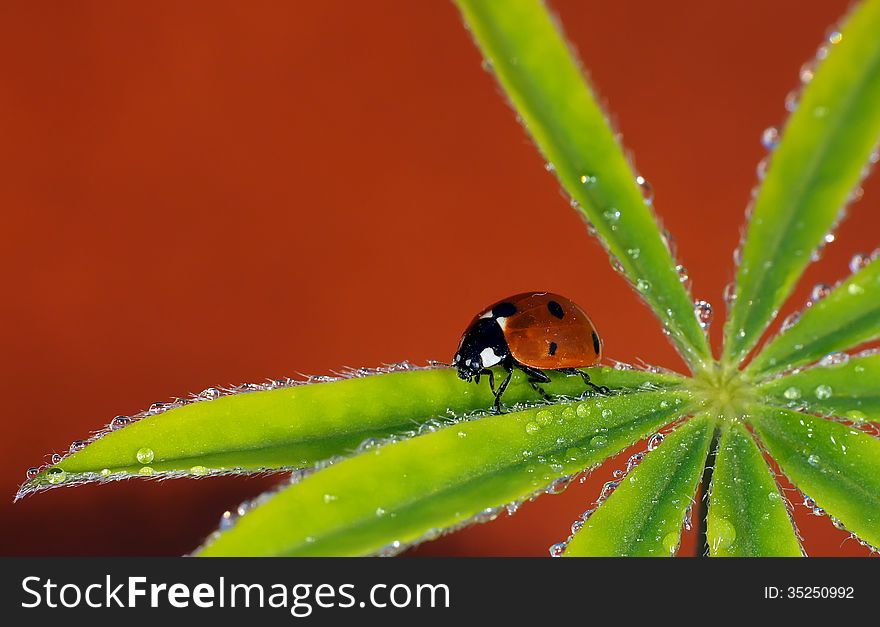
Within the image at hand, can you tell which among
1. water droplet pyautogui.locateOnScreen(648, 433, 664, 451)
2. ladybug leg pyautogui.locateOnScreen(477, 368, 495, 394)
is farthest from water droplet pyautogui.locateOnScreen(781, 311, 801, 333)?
ladybug leg pyautogui.locateOnScreen(477, 368, 495, 394)

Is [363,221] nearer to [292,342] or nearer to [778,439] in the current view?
[292,342]

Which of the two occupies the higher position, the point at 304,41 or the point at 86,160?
the point at 304,41

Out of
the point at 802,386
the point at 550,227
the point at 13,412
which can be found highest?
the point at 550,227

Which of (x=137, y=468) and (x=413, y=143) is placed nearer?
(x=137, y=468)

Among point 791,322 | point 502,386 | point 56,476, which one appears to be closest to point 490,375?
point 502,386

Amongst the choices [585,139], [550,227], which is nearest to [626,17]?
[550,227]

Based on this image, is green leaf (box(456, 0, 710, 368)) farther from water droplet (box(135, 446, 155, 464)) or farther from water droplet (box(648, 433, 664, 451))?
water droplet (box(135, 446, 155, 464))

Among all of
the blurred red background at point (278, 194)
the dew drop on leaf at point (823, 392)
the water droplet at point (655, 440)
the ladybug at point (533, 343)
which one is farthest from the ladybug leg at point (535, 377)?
the blurred red background at point (278, 194)

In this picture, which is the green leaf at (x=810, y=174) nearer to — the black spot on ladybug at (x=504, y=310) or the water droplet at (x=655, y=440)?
the water droplet at (x=655, y=440)
